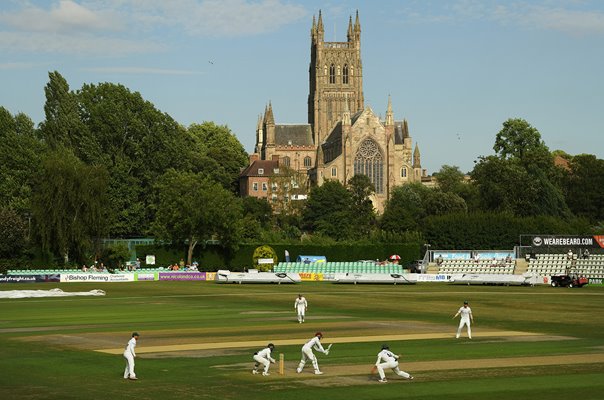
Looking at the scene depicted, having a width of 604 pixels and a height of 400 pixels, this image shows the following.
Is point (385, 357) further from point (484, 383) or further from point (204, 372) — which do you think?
point (204, 372)

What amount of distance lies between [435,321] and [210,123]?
150135 mm

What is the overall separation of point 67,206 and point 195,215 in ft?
43.5

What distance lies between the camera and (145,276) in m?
93.9

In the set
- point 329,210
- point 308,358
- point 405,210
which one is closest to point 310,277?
point 405,210

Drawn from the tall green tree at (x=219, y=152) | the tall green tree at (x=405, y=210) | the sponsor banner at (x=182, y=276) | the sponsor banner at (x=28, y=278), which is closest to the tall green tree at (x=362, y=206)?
the tall green tree at (x=405, y=210)

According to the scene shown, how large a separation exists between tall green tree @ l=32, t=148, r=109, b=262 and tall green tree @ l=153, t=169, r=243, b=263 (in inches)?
328

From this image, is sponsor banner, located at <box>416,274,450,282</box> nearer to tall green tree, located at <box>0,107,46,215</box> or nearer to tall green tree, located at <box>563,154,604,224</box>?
tall green tree, located at <box>0,107,46,215</box>

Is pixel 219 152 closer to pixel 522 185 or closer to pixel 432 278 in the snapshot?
pixel 522 185

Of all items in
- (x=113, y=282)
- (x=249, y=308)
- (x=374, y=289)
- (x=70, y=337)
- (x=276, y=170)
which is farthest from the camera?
(x=276, y=170)

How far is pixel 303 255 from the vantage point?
111 meters

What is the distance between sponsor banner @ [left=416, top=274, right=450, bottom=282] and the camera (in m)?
89.0

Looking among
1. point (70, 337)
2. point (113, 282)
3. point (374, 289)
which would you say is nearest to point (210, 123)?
point (113, 282)

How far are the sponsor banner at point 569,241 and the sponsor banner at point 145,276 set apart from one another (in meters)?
34.4

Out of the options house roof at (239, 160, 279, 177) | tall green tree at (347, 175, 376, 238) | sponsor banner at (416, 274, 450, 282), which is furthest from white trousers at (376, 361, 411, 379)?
house roof at (239, 160, 279, 177)
